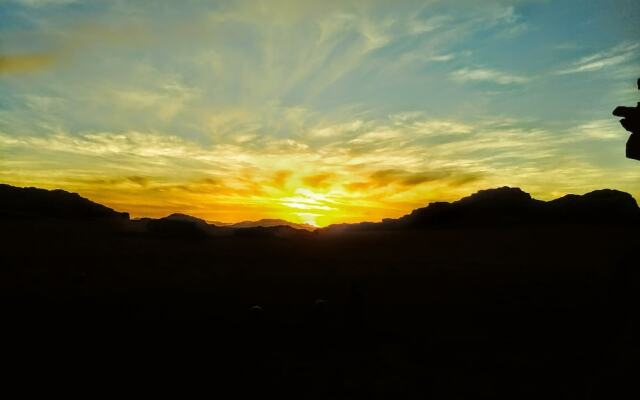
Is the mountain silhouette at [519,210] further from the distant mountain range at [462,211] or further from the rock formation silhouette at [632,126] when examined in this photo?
the rock formation silhouette at [632,126]

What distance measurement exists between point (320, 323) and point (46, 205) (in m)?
54.5

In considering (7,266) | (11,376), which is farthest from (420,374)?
(7,266)

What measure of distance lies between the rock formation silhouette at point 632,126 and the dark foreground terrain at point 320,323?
2.98m

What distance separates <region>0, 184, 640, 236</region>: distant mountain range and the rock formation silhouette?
39.8 m

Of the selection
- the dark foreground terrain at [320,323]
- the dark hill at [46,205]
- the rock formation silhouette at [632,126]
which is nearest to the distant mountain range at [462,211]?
the dark hill at [46,205]

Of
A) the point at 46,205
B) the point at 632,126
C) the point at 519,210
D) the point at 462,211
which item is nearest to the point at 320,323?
the point at 632,126

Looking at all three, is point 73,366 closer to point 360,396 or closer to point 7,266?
point 360,396

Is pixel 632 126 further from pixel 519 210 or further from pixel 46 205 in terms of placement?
pixel 46 205

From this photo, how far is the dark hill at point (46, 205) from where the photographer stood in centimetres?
4950

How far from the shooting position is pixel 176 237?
150 ft

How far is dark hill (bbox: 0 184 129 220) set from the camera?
49.5m

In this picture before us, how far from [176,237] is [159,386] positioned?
38.9 meters

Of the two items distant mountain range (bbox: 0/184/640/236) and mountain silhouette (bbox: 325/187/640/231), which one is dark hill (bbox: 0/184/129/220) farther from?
mountain silhouette (bbox: 325/187/640/231)

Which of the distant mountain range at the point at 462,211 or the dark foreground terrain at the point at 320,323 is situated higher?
the distant mountain range at the point at 462,211
